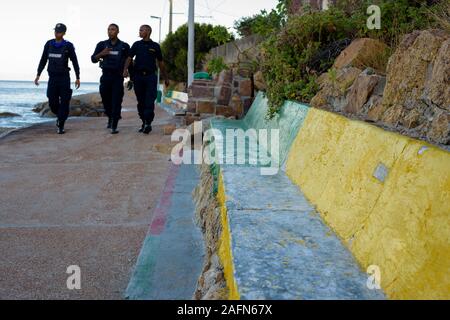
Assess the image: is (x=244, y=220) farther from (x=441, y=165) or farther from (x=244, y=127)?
(x=244, y=127)

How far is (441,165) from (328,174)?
3.24 feet

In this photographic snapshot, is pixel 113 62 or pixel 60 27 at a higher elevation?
pixel 60 27

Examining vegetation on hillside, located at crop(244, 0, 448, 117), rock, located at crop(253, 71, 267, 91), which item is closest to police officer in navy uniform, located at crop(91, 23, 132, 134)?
rock, located at crop(253, 71, 267, 91)

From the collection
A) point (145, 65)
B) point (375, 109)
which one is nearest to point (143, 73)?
point (145, 65)

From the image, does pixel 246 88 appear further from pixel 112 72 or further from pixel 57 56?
pixel 57 56

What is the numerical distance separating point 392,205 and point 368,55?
→ 2.54 metres

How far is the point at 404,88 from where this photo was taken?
274 cm

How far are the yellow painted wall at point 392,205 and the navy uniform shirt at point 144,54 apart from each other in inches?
237

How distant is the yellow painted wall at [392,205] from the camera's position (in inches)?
52.3

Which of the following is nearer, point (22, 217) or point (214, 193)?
point (214, 193)

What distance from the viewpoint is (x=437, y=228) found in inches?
52.9

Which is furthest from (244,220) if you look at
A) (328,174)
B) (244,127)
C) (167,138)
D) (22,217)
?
(167,138)

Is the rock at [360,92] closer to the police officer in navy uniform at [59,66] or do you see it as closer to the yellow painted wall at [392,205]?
the yellow painted wall at [392,205]

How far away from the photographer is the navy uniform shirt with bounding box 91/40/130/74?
313 inches
